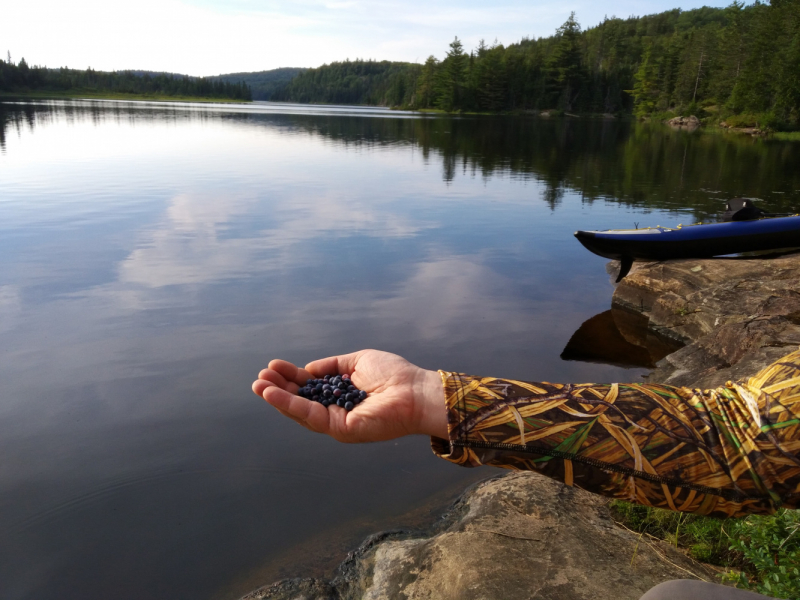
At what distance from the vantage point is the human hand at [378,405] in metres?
2.13

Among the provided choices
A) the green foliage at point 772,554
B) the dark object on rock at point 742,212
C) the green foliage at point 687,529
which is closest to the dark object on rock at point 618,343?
the dark object on rock at point 742,212

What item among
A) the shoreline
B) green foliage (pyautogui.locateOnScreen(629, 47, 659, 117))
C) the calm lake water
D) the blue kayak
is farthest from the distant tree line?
the shoreline

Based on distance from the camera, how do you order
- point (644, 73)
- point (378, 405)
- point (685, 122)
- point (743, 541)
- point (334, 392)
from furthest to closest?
1. point (644, 73)
2. point (685, 122)
3. point (743, 541)
4. point (334, 392)
5. point (378, 405)

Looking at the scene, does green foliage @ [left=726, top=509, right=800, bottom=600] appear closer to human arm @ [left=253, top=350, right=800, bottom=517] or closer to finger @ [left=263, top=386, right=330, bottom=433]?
human arm @ [left=253, top=350, right=800, bottom=517]

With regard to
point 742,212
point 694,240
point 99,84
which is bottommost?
point 694,240

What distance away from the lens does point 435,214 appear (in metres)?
19.4

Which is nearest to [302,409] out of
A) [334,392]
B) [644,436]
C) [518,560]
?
[334,392]

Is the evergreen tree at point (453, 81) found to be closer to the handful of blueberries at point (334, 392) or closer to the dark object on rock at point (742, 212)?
the dark object on rock at point (742, 212)

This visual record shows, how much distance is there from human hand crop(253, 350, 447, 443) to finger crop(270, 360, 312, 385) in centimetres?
2

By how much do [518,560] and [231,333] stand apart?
265 inches

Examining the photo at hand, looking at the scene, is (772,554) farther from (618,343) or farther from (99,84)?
(99,84)

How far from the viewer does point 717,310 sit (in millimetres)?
9703

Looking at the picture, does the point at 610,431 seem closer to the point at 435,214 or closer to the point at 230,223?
the point at 230,223

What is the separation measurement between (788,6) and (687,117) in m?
16.6
